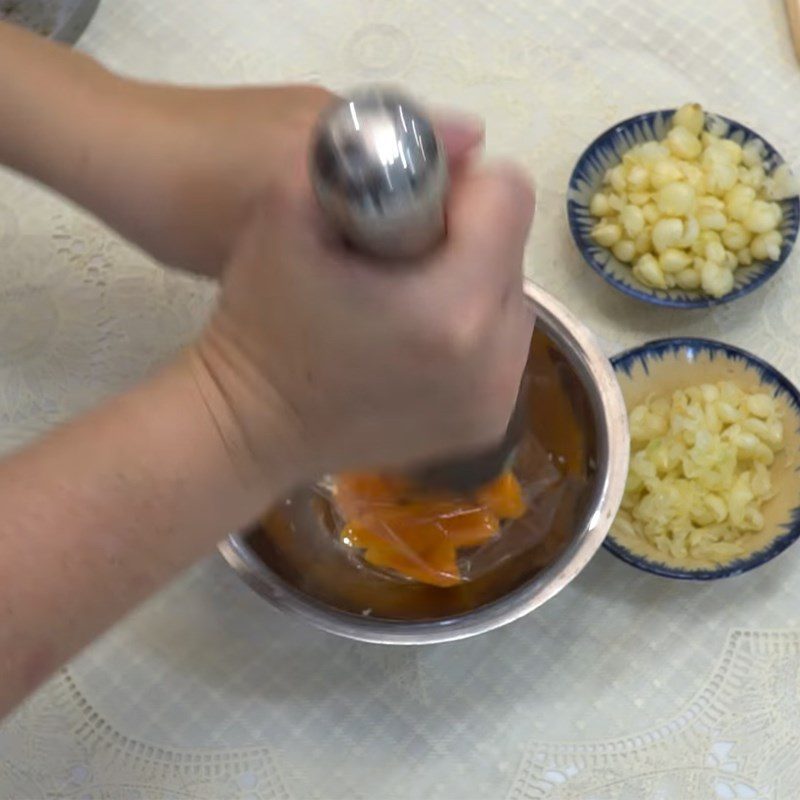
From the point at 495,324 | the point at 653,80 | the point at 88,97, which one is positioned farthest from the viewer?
the point at 653,80

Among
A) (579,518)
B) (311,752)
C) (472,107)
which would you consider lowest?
(311,752)

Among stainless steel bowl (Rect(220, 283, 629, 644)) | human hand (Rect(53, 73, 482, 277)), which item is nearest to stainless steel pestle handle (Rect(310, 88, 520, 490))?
human hand (Rect(53, 73, 482, 277))

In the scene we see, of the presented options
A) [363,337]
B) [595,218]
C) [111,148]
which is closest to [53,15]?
[111,148]

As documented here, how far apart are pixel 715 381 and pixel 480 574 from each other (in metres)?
0.21

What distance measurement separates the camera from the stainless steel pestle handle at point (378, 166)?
26cm

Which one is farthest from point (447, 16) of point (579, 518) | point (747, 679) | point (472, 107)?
point (747, 679)

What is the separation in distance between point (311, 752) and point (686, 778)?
23 centimetres

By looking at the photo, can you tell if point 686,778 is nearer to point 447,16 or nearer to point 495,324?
point 495,324

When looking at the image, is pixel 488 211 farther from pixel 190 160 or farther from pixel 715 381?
pixel 715 381

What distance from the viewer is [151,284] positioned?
0.70 metres

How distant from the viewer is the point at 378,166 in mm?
257

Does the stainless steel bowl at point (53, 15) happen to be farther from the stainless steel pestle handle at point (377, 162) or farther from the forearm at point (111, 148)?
the stainless steel pestle handle at point (377, 162)

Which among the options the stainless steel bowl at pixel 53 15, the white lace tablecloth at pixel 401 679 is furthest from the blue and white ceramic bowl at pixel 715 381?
the stainless steel bowl at pixel 53 15

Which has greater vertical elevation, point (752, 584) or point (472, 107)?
point (472, 107)
